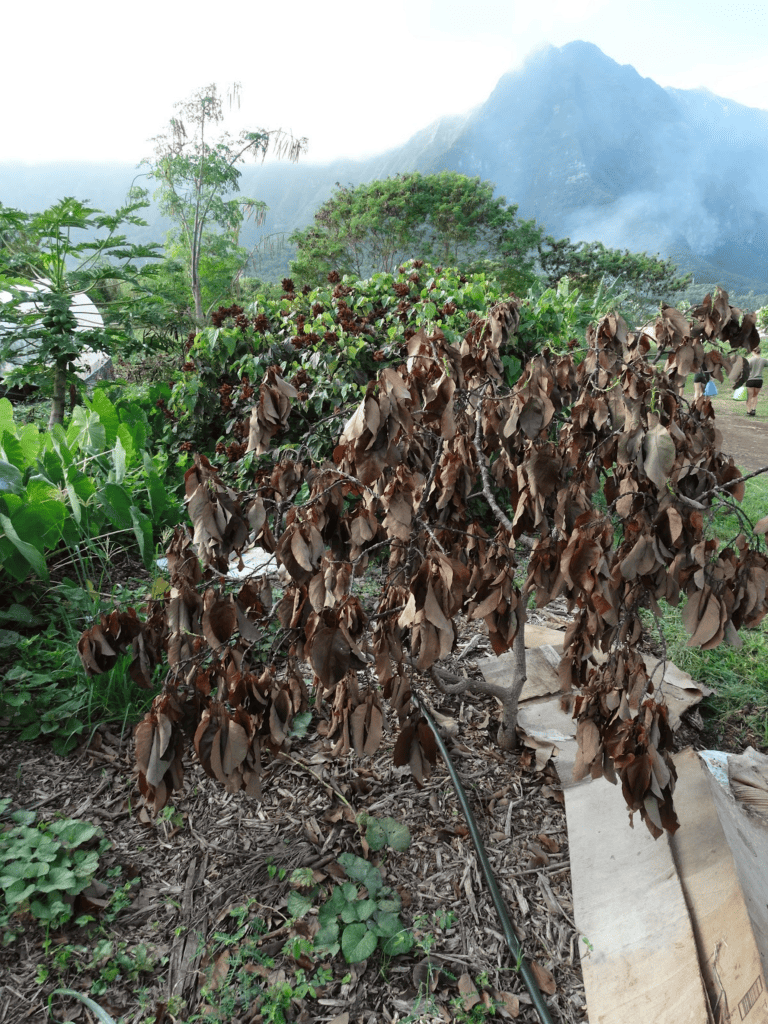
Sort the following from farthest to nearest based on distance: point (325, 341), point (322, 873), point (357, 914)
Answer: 1. point (325, 341)
2. point (322, 873)
3. point (357, 914)

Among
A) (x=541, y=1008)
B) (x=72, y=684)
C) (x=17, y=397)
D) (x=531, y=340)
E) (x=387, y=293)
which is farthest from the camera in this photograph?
(x=17, y=397)

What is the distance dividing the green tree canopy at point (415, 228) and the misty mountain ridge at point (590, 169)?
88.8 feet

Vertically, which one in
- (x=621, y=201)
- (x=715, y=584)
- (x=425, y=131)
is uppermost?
(x=425, y=131)

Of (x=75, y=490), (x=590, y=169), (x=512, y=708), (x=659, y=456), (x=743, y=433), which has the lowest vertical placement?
(x=743, y=433)

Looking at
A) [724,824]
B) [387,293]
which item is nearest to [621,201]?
[387,293]

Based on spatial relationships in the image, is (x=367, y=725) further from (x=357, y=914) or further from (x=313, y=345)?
(x=313, y=345)

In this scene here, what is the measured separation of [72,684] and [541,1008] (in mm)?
1761

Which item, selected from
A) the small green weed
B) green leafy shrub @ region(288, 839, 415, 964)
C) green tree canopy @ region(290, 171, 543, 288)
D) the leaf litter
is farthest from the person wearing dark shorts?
green tree canopy @ region(290, 171, 543, 288)

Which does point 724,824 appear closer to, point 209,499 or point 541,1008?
point 541,1008

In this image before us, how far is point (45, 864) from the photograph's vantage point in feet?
4.56

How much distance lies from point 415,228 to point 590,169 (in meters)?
45.8

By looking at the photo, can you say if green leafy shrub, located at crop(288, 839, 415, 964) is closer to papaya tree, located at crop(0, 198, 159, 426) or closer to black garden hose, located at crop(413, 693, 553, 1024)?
black garden hose, located at crop(413, 693, 553, 1024)

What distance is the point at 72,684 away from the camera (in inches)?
79.2

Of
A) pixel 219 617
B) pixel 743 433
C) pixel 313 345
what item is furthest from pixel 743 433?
pixel 219 617
